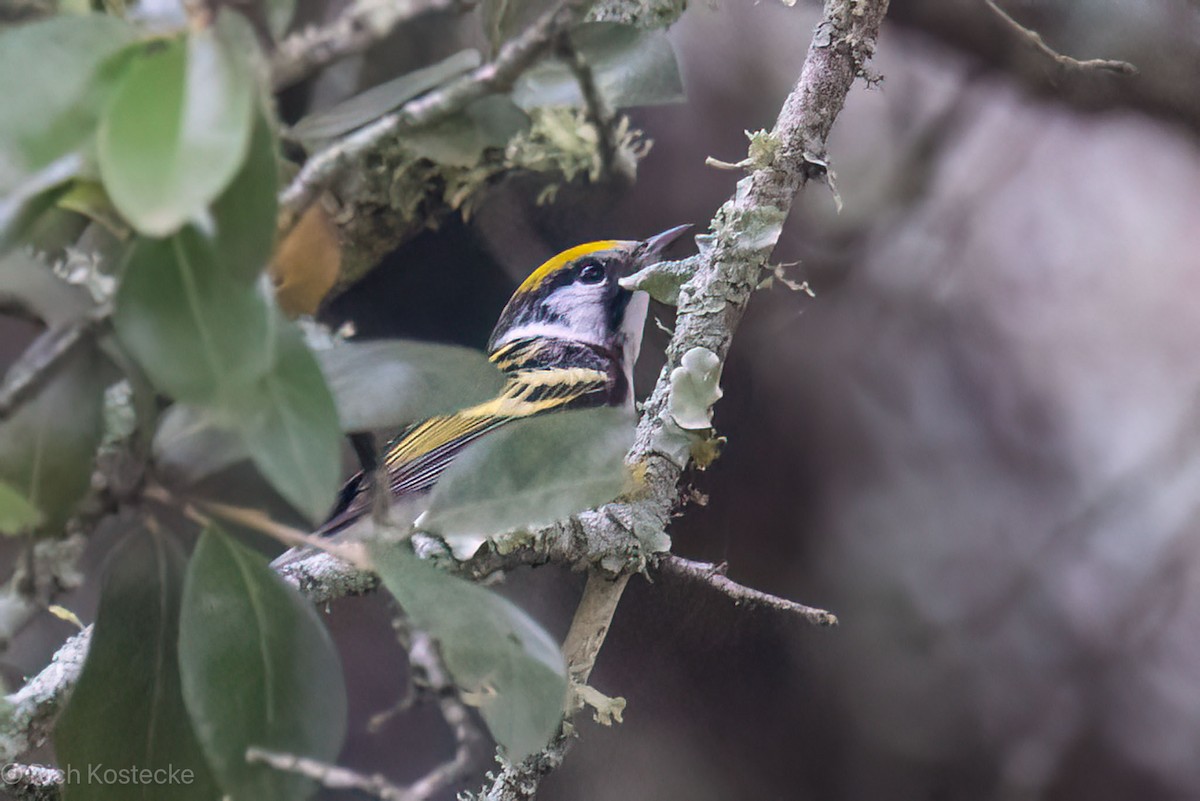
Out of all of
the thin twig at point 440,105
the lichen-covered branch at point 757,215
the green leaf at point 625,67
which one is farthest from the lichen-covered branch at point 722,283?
the thin twig at point 440,105

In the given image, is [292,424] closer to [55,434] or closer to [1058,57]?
[55,434]

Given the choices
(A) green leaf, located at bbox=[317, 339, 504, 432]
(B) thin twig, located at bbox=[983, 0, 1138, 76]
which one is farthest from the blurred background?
(A) green leaf, located at bbox=[317, 339, 504, 432]

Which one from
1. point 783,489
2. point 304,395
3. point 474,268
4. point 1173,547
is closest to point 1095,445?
point 1173,547

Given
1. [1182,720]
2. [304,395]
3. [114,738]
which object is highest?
[304,395]

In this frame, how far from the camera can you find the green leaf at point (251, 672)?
0.65 feet

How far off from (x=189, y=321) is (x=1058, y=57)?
56cm

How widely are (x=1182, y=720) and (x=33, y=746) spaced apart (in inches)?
24.4

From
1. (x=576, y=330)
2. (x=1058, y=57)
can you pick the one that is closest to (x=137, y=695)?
(x=576, y=330)

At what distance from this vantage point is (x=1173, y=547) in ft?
1.79

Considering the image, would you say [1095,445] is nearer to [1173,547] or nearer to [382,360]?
[1173,547]

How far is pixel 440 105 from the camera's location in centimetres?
21

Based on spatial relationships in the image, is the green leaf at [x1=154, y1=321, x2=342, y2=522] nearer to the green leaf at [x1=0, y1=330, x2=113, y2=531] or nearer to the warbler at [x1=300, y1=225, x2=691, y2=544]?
the green leaf at [x1=0, y1=330, x2=113, y2=531]

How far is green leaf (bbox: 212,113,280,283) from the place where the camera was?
153 mm

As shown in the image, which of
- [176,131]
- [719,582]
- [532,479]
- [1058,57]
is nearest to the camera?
[176,131]
